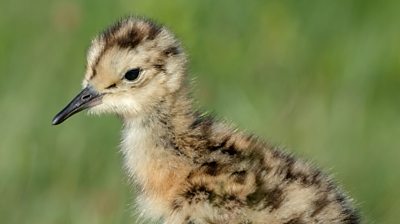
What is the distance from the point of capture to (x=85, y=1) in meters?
12.9

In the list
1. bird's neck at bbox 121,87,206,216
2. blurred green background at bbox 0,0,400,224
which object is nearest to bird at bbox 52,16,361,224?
bird's neck at bbox 121,87,206,216

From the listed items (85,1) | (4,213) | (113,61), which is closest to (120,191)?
(4,213)

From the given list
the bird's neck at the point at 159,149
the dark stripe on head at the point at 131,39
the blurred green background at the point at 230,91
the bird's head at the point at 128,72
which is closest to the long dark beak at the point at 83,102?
the bird's head at the point at 128,72

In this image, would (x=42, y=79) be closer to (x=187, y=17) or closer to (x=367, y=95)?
(x=187, y=17)

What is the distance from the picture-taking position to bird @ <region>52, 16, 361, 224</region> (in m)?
8.31

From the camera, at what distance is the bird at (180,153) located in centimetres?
831

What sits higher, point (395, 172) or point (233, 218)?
point (395, 172)

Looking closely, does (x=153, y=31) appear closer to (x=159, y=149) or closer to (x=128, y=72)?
(x=128, y=72)

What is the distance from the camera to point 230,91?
38.4 feet

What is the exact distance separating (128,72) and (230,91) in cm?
275

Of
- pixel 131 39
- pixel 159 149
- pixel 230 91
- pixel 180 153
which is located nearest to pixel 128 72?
pixel 131 39

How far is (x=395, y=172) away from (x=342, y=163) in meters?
0.32

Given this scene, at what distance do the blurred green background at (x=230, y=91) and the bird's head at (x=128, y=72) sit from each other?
0.56 metres

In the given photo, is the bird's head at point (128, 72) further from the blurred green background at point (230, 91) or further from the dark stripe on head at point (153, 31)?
the blurred green background at point (230, 91)
